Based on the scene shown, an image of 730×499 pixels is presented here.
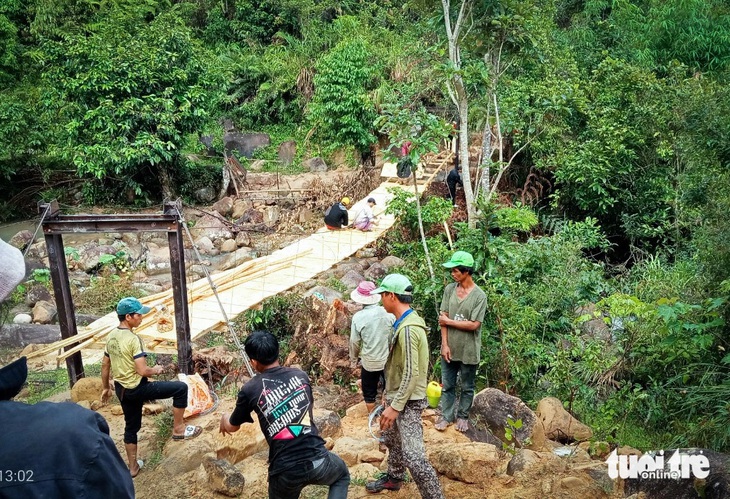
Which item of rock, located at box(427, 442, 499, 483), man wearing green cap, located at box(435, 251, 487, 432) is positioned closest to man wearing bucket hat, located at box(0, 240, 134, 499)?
rock, located at box(427, 442, 499, 483)

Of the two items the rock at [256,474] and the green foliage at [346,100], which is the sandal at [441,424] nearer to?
the rock at [256,474]

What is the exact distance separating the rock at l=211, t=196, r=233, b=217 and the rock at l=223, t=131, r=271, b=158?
2.91 meters

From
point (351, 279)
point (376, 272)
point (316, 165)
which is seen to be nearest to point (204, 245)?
point (316, 165)

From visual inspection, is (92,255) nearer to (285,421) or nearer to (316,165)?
(316,165)

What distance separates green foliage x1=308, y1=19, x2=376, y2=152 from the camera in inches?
509

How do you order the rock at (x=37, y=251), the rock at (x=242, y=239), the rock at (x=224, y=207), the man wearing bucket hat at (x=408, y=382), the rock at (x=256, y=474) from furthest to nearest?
1. the rock at (x=224, y=207)
2. the rock at (x=242, y=239)
3. the rock at (x=37, y=251)
4. the rock at (x=256, y=474)
5. the man wearing bucket hat at (x=408, y=382)

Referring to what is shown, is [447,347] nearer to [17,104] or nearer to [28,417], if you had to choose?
[28,417]

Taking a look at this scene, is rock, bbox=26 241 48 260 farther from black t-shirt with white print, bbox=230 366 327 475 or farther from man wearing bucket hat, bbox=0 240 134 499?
man wearing bucket hat, bbox=0 240 134 499

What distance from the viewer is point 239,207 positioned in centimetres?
1301

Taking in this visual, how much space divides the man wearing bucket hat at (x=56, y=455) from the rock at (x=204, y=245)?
10.7 meters

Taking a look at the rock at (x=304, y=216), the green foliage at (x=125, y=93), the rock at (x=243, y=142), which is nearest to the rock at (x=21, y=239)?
the green foliage at (x=125, y=93)

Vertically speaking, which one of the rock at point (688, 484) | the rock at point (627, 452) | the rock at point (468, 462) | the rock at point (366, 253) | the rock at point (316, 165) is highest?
the rock at point (688, 484)

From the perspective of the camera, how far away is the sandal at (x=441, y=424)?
4.40 m

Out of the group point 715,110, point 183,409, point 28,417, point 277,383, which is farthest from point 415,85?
point 28,417
